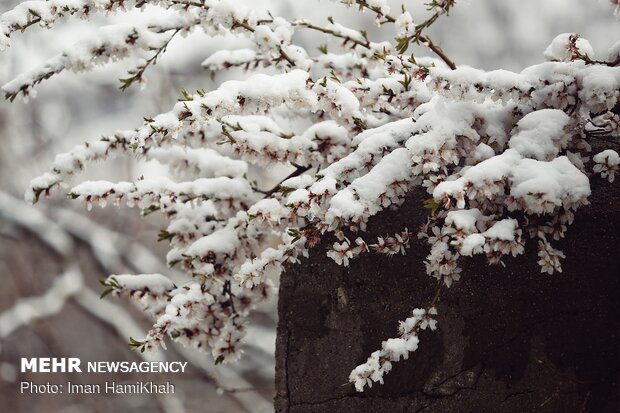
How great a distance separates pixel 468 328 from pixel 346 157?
41cm

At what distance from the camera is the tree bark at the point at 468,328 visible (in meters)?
1.07

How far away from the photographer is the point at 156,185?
4.60 feet

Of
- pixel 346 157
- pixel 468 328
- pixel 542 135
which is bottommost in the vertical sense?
pixel 468 328

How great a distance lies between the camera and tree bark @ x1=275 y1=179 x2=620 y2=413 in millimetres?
1065

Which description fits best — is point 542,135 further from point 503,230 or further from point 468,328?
point 468,328

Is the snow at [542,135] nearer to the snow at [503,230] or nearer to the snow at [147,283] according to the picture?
the snow at [503,230]

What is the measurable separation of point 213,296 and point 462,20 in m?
4.11

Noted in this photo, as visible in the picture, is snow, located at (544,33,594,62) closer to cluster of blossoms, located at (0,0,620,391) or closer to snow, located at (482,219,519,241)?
cluster of blossoms, located at (0,0,620,391)

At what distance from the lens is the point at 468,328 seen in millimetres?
1129

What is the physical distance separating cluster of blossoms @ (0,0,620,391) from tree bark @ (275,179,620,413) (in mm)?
57

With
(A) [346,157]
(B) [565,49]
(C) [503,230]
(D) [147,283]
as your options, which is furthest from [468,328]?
(D) [147,283]

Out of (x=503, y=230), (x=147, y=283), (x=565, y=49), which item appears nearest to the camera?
(x=503, y=230)

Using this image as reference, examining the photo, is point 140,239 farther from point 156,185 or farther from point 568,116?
point 568,116

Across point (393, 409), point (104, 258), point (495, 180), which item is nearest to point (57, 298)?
point (104, 258)
